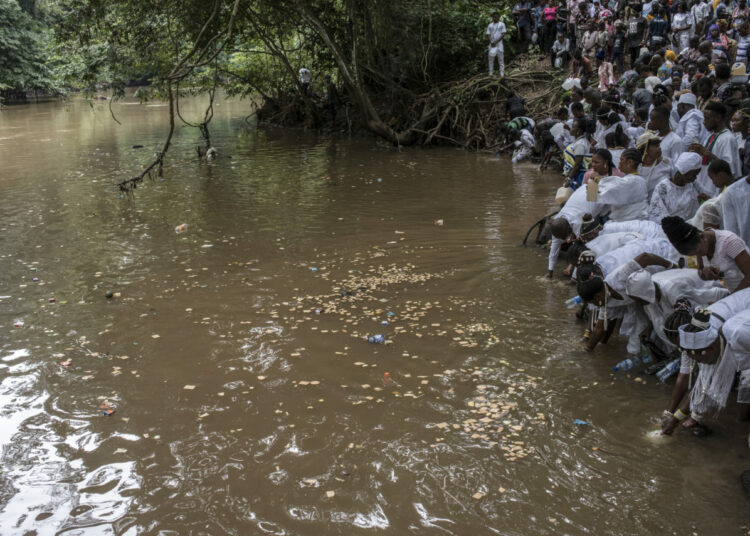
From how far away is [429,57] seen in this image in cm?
2023

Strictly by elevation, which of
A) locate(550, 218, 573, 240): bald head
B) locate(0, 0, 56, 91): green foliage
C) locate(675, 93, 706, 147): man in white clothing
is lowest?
locate(550, 218, 573, 240): bald head

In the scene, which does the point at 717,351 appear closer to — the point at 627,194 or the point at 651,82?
the point at 627,194

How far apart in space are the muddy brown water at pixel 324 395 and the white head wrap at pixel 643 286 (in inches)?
27.8

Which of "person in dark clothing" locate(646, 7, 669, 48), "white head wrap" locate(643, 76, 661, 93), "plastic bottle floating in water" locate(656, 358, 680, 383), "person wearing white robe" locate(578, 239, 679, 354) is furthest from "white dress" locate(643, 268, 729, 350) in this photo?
"person in dark clothing" locate(646, 7, 669, 48)

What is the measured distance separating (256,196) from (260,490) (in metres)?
9.75

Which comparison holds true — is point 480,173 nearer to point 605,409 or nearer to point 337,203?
point 337,203

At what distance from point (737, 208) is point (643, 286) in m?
0.93

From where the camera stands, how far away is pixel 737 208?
502 cm

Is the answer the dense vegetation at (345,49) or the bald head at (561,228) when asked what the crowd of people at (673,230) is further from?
the dense vegetation at (345,49)

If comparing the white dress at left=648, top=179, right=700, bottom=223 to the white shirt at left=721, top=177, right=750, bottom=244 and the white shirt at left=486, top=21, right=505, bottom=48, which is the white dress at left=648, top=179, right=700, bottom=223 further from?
the white shirt at left=486, top=21, right=505, bottom=48

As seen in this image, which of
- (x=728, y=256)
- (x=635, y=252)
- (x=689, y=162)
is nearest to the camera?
(x=728, y=256)

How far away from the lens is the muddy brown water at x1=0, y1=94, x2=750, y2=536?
3.94 metres

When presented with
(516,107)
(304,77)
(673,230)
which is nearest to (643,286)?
(673,230)

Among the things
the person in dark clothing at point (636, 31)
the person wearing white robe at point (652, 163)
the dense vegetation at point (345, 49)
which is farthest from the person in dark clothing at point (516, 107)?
the person wearing white robe at point (652, 163)
